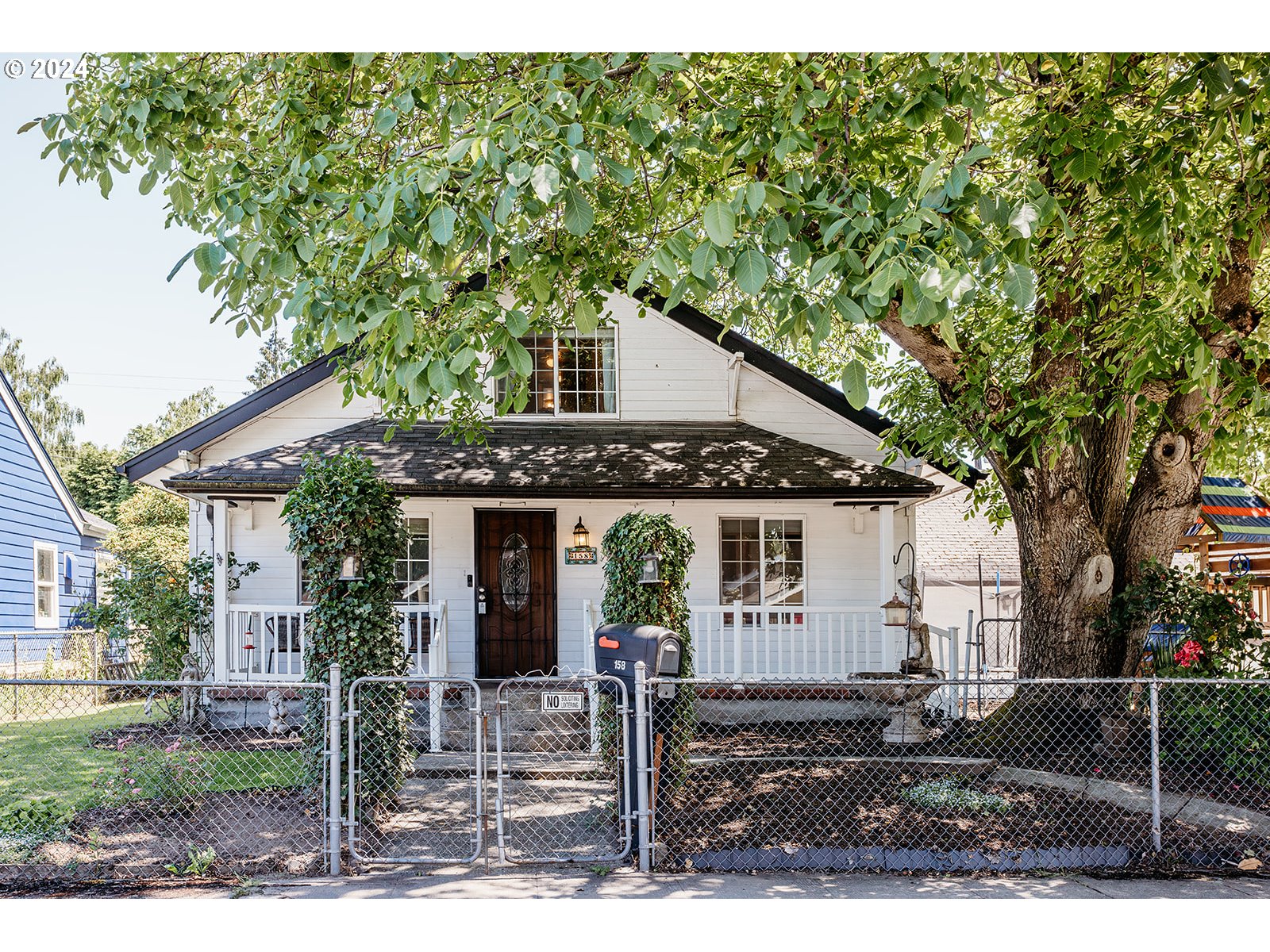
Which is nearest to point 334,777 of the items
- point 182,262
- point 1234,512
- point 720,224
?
point 182,262

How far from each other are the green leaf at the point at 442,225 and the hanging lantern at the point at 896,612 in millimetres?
7622

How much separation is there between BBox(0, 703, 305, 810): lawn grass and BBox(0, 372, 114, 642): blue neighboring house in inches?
193

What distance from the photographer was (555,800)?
757 centimetres

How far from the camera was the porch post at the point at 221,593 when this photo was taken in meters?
10.4

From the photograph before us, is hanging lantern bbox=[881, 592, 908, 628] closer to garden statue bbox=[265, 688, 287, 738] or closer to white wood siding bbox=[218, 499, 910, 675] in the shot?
white wood siding bbox=[218, 499, 910, 675]

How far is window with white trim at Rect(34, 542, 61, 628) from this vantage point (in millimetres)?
17406

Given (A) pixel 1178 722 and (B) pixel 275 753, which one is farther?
(B) pixel 275 753

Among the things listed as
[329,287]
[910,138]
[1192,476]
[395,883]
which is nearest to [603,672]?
[395,883]

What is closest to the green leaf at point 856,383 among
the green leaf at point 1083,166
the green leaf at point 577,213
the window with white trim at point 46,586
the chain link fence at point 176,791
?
the green leaf at point 577,213

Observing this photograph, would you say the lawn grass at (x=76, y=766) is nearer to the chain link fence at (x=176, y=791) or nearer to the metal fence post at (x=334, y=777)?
the chain link fence at (x=176, y=791)

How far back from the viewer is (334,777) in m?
5.83
